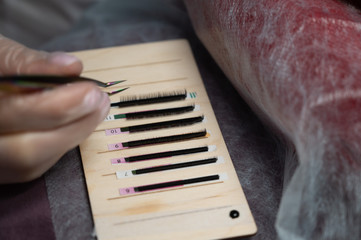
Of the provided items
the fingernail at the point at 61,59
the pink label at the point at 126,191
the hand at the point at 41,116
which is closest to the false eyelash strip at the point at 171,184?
the pink label at the point at 126,191

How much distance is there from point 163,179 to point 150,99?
178 mm

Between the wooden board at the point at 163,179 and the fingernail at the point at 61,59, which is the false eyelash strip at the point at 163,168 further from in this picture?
the fingernail at the point at 61,59

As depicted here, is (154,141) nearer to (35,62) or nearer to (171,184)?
(171,184)

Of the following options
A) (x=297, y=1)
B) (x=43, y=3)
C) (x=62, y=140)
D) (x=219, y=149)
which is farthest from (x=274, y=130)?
(x=43, y=3)

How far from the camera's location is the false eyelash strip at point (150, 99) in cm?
88

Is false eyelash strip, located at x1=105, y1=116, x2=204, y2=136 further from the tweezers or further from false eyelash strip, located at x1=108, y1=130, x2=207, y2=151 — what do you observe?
the tweezers

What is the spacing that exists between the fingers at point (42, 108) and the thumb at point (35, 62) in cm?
5

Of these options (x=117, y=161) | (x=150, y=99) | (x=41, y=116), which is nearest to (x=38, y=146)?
(x=41, y=116)

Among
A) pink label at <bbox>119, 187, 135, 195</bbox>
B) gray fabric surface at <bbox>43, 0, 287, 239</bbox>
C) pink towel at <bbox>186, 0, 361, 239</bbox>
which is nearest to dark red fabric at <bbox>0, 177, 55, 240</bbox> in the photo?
gray fabric surface at <bbox>43, 0, 287, 239</bbox>

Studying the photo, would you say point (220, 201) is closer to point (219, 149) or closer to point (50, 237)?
point (219, 149)

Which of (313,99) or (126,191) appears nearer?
(313,99)

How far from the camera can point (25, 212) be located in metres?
0.76

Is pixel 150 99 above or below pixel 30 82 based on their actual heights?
below

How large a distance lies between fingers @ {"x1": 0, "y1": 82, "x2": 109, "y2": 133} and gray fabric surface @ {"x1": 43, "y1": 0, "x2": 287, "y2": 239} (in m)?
0.15
